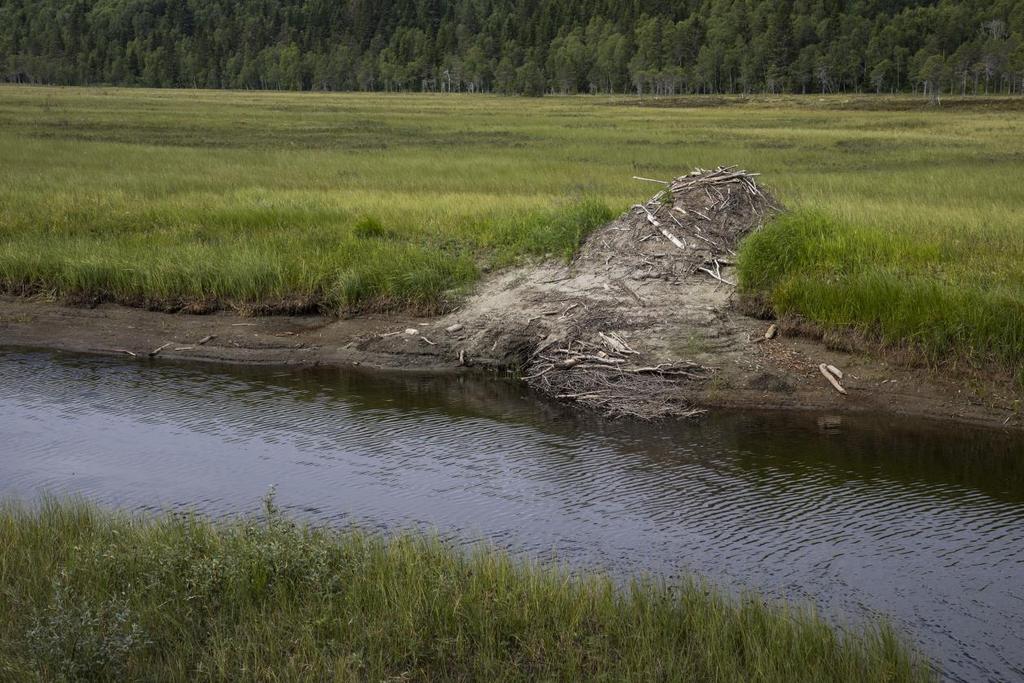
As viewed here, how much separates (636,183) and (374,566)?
766 inches

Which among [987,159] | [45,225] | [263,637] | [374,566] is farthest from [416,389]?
[987,159]

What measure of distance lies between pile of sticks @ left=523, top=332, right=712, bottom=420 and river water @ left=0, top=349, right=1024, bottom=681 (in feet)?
1.39

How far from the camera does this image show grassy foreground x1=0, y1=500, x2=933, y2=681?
5.69 meters

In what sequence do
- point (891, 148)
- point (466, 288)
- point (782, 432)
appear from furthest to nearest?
point (891, 148) < point (466, 288) < point (782, 432)

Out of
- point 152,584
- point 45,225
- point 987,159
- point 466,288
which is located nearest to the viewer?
point 152,584

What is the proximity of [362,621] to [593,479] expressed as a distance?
404 centimetres

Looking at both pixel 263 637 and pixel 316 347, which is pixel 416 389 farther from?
pixel 263 637

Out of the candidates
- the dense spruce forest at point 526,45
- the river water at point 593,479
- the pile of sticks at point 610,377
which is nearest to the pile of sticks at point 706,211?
the pile of sticks at point 610,377

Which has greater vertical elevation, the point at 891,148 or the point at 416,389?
the point at 891,148

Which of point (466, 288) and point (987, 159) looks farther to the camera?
point (987, 159)

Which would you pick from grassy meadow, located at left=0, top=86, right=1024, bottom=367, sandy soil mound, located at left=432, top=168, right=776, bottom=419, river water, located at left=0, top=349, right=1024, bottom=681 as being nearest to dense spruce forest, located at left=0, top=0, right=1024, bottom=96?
grassy meadow, located at left=0, top=86, right=1024, bottom=367

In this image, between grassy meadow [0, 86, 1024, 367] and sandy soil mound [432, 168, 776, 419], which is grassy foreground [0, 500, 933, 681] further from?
grassy meadow [0, 86, 1024, 367]

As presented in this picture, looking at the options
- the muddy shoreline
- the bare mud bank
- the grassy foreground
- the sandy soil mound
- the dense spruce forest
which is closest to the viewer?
the grassy foreground

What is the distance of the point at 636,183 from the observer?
82.4ft
